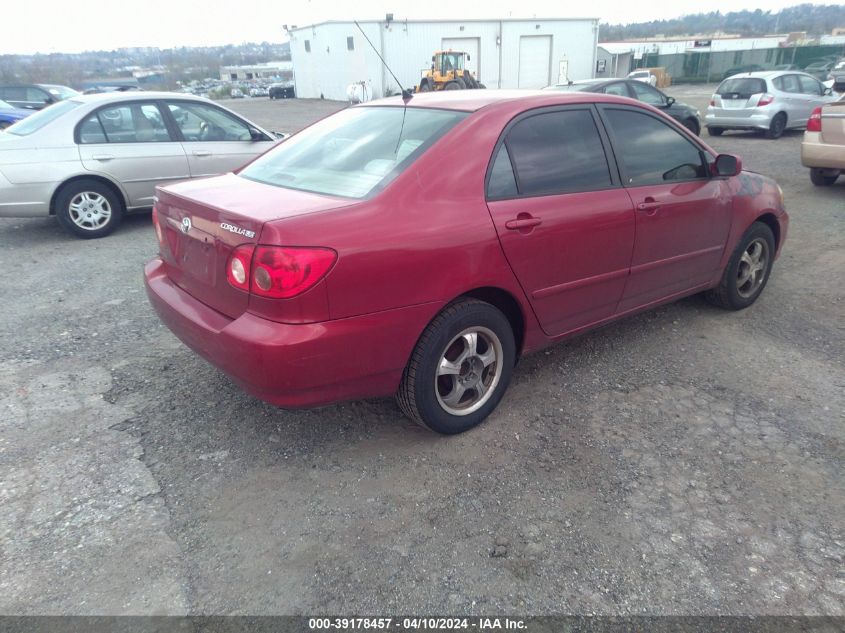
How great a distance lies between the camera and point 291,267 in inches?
99.3

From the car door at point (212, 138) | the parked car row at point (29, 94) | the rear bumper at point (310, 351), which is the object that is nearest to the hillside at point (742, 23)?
the parked car row at point (29, 94)

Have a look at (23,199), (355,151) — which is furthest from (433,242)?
(23,199)

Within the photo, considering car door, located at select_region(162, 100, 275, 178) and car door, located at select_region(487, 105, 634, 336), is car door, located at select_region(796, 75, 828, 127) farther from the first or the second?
car door, located at select_region(487, 105, 634, 336)

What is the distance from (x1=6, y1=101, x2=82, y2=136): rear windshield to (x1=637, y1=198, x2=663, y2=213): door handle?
6323mm

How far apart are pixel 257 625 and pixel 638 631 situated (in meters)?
1.32

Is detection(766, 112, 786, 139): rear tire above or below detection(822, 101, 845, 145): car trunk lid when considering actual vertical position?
below

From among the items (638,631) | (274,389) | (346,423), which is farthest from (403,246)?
(638,631)

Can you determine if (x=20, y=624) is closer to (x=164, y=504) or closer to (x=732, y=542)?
(x=164, y=504)

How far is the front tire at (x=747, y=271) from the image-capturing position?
181 inches

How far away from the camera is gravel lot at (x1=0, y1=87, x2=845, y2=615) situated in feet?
7.60

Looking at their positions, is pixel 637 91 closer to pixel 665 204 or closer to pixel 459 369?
pixel 665 204

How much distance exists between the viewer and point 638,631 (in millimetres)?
2146

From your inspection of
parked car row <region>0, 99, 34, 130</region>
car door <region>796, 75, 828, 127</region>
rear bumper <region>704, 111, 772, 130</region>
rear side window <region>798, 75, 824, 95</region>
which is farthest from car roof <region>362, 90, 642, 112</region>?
rear side window <region>798, 75, 824, 95</region>

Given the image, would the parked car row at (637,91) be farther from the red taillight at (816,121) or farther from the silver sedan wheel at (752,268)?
the silver sedan wheel at (752,268)
